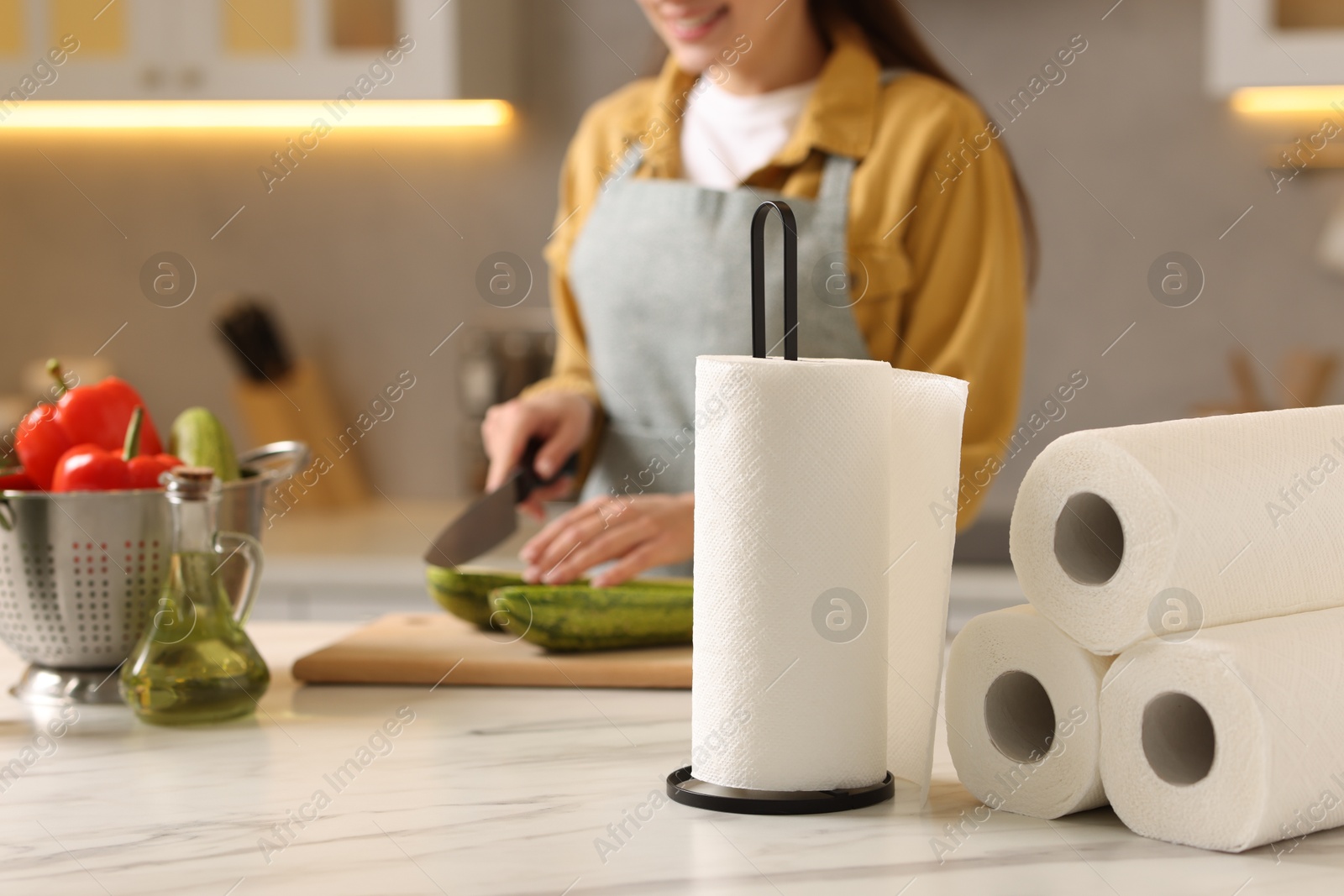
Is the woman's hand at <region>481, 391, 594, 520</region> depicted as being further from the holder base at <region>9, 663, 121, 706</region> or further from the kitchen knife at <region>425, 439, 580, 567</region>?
the holder base at <region>9, 663, 121, 706</region>

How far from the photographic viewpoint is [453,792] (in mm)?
758

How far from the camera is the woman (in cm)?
143

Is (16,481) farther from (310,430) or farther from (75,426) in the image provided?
(310,430)

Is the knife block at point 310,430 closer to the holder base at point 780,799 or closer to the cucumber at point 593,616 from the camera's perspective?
the cucumber at point 593,616

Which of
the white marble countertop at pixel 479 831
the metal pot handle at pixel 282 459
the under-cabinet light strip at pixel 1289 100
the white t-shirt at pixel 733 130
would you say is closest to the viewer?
the white marble countertop at pixel 479 831

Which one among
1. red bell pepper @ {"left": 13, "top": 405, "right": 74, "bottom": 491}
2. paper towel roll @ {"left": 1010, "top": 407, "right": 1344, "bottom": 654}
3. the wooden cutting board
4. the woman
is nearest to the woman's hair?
the woman

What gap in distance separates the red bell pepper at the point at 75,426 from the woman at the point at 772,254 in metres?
0.44

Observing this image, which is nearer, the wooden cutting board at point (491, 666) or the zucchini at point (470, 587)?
the wooden cutting board at point (491, 666)

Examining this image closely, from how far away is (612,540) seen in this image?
1.23m

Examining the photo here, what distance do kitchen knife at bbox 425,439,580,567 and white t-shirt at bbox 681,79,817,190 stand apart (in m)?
0.48

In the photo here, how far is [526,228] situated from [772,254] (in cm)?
136

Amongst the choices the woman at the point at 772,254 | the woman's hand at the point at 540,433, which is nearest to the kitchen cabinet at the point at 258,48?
the woman at the point at 772,254

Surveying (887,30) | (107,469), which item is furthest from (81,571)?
(887,30)

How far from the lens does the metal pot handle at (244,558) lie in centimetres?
94
